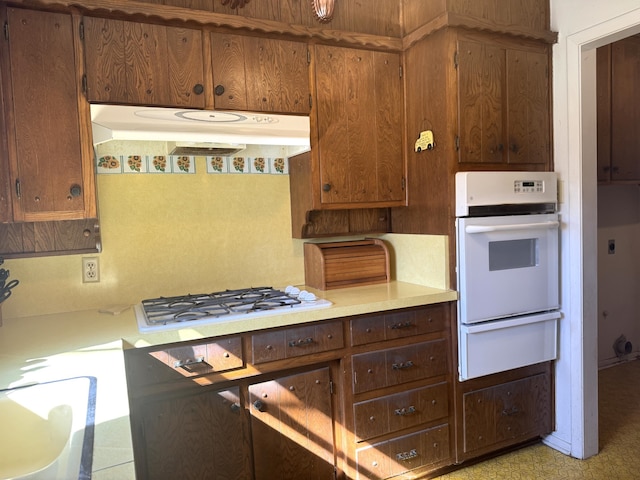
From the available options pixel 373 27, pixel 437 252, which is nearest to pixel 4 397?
pixel 437 252

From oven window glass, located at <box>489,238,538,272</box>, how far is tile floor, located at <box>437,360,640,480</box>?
1018 millimetres

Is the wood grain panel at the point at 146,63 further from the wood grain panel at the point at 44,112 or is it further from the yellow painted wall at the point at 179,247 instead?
the yellow painted wall at the point at 179,247

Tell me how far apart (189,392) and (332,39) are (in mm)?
1755

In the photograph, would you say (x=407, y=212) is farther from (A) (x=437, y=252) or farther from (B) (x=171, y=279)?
(B) (x=171, y=279)

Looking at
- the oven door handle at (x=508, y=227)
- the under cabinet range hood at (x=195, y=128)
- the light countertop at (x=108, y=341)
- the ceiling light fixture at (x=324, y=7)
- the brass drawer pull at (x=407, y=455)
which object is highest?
the ceiling light fixture at (x=324, y=7)

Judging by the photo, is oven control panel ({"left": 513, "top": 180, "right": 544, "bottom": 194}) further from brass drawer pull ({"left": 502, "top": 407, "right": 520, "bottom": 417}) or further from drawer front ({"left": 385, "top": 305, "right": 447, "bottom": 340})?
brass drawer pull ({"left": 502, "top": 407, "right": 520, "bottom": 417})

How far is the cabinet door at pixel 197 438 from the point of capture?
178 cm

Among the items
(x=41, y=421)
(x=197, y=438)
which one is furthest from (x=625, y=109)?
(x=41, y=421)

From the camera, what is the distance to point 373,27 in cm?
243

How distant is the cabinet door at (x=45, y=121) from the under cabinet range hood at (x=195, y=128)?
0.12 meters

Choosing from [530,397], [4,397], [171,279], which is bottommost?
[530,397]

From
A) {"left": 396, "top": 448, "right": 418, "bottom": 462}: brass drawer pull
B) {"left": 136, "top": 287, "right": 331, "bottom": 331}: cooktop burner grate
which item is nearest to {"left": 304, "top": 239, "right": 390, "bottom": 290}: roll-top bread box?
{"left": 136, "top": 287, "right": 331, "bottom": 331}: cooktop burner grate

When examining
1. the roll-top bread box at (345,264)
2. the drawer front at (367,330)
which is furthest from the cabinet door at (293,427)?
the roll-top bread box at (345,264)

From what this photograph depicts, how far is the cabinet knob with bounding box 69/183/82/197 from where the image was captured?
1.90 metres
